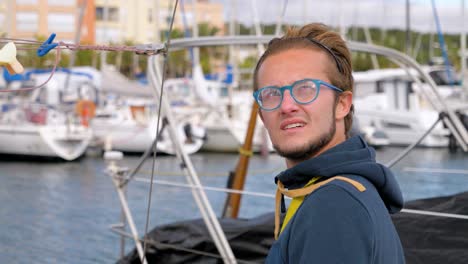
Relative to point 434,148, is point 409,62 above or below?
above

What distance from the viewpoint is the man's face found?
2133 millimetres

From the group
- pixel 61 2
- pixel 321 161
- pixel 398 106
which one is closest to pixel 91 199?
pixel 321 161

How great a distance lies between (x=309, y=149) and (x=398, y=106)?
35004 millimetres

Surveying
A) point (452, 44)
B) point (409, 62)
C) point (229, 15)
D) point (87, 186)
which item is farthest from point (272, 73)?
point (452, 44)

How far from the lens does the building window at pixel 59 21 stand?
58031mm

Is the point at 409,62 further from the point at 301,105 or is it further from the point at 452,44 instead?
the point at 452,44

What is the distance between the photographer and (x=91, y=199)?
717 inches

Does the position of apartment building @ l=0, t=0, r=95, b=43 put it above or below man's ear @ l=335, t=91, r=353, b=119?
below

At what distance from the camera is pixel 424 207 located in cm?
595

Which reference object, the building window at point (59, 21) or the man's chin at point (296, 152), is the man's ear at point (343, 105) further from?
the building window at point (59, 21)

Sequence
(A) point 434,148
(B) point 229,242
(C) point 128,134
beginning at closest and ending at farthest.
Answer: (B) point 229,242, (C) point 128,134, (A) point 434,148

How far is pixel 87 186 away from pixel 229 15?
1672 cm

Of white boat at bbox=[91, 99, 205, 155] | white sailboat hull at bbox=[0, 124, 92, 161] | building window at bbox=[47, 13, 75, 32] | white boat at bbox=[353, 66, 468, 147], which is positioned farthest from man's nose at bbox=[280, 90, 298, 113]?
building window at bbox=[47, 13, 75, 32]

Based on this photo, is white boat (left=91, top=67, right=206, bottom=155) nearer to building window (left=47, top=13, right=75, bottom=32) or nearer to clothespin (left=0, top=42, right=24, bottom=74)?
clothespin (left=0, top=42, right=24, bottom=74)
